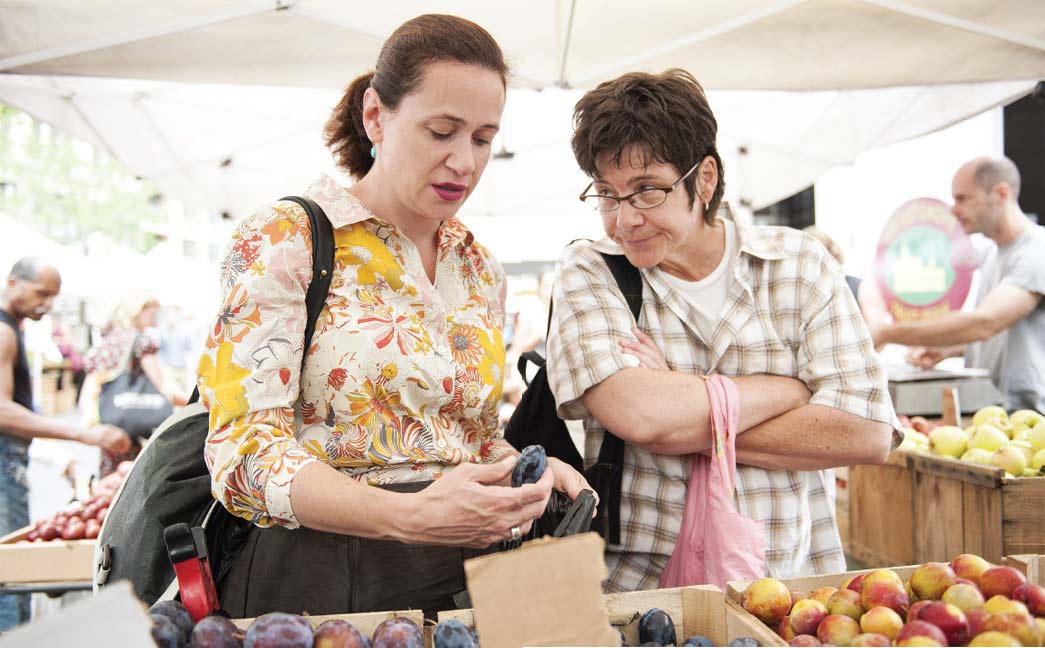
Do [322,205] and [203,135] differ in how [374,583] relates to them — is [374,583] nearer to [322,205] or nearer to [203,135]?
[322,205]

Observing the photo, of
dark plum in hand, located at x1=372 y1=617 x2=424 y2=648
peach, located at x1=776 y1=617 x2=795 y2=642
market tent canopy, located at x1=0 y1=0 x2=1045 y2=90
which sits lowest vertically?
peach, located at x1=776 y1=617 x2=795 y2=642

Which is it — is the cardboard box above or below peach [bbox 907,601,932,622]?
below

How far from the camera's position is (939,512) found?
326cm

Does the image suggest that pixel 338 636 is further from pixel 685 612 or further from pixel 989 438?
pixel 989 438

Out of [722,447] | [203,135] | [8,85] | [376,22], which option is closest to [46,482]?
[203,135]

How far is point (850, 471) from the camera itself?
4.20 m

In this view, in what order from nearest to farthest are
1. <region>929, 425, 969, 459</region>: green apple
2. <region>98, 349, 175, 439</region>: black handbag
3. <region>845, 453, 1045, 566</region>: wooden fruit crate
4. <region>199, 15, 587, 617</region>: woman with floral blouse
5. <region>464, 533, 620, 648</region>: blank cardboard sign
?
<region>464, 533, 620, 648</region>: blank cardboard sign < <region>199, 15, 587, 617</region>: woman with floral blouse < <region>845, 453, 1045, 566</region>: wooden fruit crate < <region>929, 425, 969, 459</region>: green apple < <region>98, 349, 175, 439</region>: black handbag

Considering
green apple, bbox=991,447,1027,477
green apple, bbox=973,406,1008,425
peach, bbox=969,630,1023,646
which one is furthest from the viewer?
green apple, bbox=973,406,1008,425

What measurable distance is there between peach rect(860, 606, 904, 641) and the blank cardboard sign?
498mm

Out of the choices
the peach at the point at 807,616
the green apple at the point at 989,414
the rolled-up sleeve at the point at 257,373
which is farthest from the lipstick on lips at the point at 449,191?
the green apple at the point at 989,414

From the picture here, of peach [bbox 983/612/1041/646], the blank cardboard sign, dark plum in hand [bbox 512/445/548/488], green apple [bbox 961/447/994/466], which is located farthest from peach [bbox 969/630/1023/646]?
green apple [bbox 961/447/994/466]

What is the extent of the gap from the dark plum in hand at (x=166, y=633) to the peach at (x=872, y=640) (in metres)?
0.91

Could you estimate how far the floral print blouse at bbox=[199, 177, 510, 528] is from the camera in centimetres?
127

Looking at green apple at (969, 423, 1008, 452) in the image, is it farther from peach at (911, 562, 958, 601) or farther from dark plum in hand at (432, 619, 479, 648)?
dark plum in hand at (432, 619, 479, 648)
